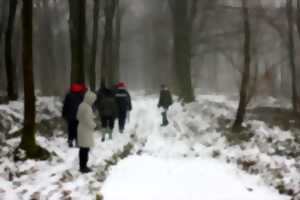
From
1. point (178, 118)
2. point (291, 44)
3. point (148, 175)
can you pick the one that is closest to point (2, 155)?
point (148, 175)

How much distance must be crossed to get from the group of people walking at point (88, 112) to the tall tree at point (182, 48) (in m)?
6.86

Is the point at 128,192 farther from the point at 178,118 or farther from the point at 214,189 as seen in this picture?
the point at 178,118

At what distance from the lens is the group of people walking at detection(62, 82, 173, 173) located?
12.4 m

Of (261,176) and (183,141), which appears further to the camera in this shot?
(183,141)

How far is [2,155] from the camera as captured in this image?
13.8 meters

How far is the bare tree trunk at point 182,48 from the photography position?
97.6 feet

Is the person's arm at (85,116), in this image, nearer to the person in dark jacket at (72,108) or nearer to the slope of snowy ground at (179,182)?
the slope of snowy ground at (179,182)

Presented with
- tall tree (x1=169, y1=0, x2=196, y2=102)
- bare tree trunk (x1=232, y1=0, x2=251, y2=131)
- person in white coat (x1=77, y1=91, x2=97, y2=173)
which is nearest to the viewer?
person in white coat (x1=77, y1=91, x2=97, y2=173)

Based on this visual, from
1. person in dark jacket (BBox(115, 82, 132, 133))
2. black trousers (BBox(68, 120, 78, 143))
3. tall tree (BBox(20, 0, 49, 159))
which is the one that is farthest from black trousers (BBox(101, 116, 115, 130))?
tall tree (BBox(20, 0, 49, 159))

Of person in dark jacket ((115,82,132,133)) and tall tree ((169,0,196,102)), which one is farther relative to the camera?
tall tree ((169,0,196,102))

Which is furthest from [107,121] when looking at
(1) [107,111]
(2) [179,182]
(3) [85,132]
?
(2) [179,182]

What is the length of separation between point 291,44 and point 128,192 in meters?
17.4

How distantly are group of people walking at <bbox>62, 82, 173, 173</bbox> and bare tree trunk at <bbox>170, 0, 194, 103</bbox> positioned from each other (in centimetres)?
688

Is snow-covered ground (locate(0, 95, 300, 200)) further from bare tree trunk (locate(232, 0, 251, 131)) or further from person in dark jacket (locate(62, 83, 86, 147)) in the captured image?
bare tree trunk (locate(232, 0, 251, 131))
